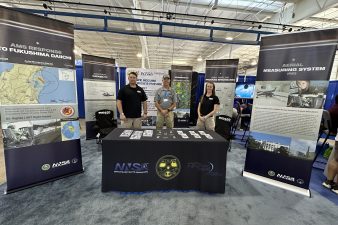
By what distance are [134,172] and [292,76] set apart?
268 centimetres

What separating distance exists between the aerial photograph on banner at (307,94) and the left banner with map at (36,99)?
132 inches

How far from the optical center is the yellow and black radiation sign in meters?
2.09

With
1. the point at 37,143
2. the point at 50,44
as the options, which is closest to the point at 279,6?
the point at 50,44

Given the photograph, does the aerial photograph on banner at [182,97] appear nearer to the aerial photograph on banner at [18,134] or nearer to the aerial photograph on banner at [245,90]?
the aerial photograph on banner at [245,90]

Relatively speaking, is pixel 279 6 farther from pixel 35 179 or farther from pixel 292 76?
pixel 35 179

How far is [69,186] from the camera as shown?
7.44ft


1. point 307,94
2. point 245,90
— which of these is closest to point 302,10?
point 245,90

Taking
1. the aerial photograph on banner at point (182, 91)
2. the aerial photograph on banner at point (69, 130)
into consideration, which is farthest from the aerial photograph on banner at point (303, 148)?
the aerial photograph on banner at point (182, 91)

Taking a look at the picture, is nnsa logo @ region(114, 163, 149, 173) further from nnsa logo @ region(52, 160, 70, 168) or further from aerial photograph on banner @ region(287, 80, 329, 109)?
aerial photograph on banner @ region(287, 80, 329, 109)

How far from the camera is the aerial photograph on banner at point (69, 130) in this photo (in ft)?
7.92

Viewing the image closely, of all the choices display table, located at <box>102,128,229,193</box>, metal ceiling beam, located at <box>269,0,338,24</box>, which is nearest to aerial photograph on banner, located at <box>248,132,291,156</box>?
display table, located at <box>102,128,229,193</box>

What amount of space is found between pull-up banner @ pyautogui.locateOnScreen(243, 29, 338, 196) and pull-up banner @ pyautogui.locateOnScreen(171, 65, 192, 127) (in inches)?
132

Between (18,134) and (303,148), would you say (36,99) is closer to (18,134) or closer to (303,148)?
(18,134)

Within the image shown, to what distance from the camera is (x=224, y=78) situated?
4906 mm
